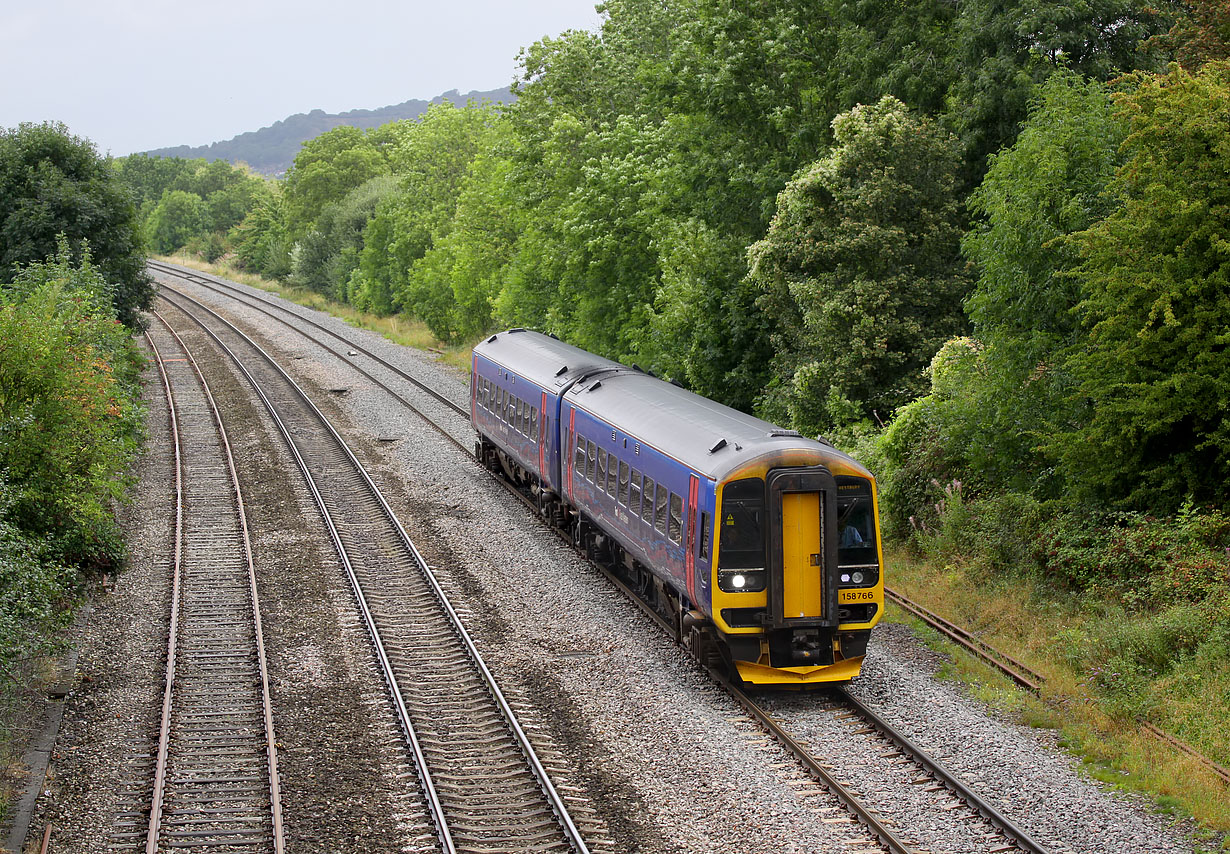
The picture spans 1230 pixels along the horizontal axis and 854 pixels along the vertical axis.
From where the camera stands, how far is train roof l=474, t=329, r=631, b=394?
22.7 meters

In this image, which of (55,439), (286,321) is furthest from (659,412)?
(286,321)

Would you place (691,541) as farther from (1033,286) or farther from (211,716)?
(1033,286)

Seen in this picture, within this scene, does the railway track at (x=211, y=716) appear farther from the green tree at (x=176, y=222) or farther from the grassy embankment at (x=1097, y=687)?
the green tree at (x=176, y=222)

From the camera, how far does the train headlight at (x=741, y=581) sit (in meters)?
13.9

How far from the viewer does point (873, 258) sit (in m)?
25.0

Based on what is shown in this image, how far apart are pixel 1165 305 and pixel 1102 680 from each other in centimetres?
507

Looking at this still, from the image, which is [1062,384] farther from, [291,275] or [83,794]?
[291,275]

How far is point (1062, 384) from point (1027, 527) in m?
2.37

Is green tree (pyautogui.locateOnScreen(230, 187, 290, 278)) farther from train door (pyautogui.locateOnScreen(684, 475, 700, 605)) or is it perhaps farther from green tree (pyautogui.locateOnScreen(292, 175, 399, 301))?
train door (pyautogui.locateOnScreen(684, 475, 700, 605))

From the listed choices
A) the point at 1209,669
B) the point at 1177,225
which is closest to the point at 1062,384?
the point at 1177,225

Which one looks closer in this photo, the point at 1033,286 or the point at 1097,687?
the point at 1097,687

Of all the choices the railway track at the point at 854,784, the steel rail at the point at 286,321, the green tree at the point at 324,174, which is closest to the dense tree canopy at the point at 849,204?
the steel rail at the point at 286,321

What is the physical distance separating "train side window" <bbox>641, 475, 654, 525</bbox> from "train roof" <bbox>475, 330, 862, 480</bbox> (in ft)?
1.71

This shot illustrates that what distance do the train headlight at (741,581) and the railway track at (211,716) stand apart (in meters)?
5.49
